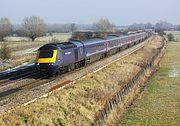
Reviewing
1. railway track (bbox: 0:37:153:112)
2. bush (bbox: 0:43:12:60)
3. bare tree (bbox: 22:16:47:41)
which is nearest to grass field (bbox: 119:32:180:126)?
railway track (bbox: 0:37:153:112)

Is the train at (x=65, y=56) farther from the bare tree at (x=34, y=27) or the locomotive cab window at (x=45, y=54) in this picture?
the bare tree at (x=34, y=27)

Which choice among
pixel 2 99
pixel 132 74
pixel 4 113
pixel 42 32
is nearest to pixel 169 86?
pixel 132 74

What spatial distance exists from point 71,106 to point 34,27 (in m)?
127

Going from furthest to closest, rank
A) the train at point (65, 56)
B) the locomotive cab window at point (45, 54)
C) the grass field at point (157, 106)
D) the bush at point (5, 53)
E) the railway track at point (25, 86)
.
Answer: the bush at point (5, 53) → the locomotive cab window at point (45, 54) → the train at point (65, 56) → the grass field at point (157, 106) → the railway track at point (25, 86)

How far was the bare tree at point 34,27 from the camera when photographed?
138m

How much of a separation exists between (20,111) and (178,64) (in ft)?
142

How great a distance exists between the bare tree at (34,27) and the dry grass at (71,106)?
10796 centimetres

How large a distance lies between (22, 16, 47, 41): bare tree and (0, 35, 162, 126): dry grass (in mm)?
107957

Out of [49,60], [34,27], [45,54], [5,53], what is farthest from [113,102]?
[34,27]

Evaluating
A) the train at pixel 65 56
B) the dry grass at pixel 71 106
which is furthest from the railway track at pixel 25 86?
the dry grass at pixel 71 106

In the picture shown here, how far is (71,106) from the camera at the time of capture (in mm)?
21359

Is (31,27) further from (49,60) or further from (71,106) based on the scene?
(71,106)

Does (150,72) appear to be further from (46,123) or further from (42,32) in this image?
(42,32)

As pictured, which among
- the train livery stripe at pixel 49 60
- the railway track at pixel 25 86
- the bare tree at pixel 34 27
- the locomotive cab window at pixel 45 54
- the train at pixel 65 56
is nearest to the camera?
the railway track at pixel 25 86
